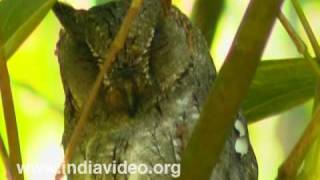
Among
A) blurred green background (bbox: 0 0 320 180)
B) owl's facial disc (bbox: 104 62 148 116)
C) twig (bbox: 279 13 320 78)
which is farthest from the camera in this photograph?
blurred green background (bbox: 0 0 320 180)

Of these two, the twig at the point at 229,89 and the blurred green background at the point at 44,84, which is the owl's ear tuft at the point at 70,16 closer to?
the blurred green background at the point at 44,84

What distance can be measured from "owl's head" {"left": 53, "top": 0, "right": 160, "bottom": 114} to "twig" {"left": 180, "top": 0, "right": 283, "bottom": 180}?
59 centimetres

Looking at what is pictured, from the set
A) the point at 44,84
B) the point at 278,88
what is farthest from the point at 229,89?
the point at 44,84

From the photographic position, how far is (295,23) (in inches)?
112

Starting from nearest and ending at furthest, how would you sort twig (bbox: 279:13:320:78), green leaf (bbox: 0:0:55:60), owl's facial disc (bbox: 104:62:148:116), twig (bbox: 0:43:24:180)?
twig (bbox: 0:43:24:180)
twig (bbox: 279:13:320:78)
green leaf (bbox: 0:0:55:60)
owl's facial disc (bbox: 104:62:148:116)

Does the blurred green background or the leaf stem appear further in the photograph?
the blurred green background

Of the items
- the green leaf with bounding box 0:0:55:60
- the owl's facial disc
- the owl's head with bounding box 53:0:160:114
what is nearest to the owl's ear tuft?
the owl's head with bounding box 53:0:160:114

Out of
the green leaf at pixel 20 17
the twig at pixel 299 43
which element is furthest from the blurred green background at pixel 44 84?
the twig at pixel 299 43

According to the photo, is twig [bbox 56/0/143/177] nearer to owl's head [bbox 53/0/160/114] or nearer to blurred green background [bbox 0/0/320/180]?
owl's head [bbox 53/0/160/114]

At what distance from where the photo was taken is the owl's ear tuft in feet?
5.68

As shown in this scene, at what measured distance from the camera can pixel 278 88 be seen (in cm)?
182

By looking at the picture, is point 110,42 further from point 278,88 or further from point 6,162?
point 6,162

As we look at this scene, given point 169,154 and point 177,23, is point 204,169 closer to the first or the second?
point 169,154

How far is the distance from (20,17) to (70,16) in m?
0.35
